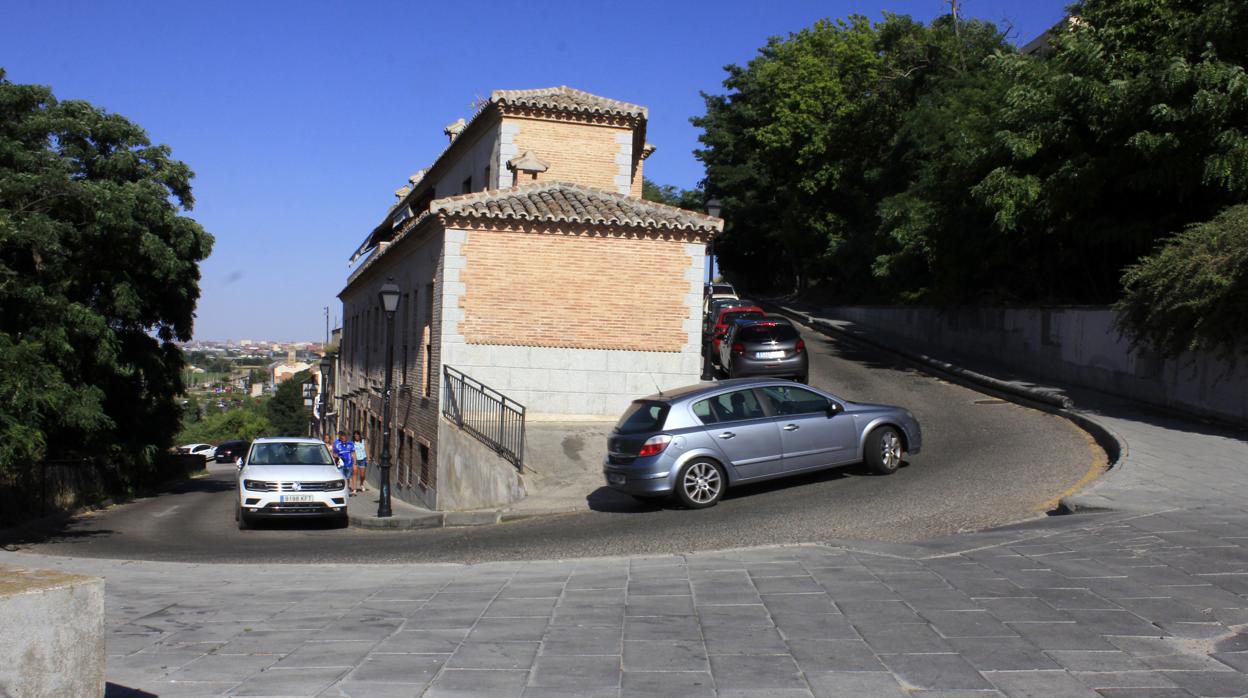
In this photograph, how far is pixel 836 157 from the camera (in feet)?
156

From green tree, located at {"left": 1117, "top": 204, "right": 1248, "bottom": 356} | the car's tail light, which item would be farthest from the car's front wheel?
green tree, located at {"left": 1117, "top": 204, "right": 1248, "bottom": 356}

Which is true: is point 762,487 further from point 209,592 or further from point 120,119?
point 120,119

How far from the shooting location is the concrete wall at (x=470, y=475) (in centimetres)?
1642

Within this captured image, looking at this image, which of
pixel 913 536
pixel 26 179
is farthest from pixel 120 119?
pixel 913 536

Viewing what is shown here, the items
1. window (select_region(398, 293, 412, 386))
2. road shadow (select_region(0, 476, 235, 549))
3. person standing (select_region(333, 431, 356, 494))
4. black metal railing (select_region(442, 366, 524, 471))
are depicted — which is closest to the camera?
road shadow (select_region(0, 476, 235, 549))

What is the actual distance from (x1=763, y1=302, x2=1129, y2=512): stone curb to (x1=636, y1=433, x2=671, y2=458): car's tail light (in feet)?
15.3

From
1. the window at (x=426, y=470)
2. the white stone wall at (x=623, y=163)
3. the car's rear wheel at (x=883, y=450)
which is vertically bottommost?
the window at (x=426, y=470)

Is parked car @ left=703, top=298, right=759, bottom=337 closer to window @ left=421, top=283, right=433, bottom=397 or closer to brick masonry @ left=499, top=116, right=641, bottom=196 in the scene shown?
brick masonry @ left=499, top=116, right=641, bottom=196

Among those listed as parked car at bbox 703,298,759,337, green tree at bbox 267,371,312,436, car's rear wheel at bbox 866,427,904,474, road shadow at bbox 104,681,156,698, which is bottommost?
green tree at bbox 267,371,312,436

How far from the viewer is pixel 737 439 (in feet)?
42.7

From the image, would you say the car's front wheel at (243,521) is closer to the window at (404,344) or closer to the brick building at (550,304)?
the brick building at (550,304)

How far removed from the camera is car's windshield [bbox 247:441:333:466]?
18.6 metres

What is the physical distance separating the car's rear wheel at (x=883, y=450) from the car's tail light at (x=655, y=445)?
123 inches

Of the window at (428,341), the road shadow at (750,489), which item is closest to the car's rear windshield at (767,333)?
the window at (428,341)
